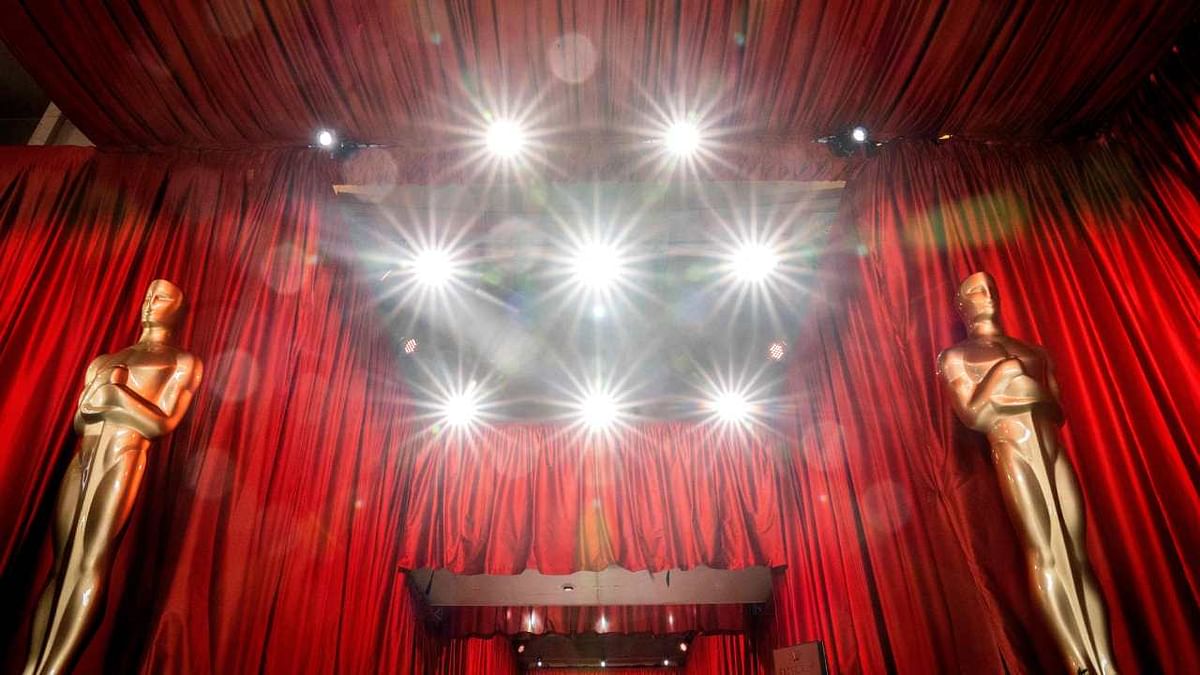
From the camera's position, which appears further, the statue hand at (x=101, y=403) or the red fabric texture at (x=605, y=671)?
the red fabric texture at (x=605, y=671)

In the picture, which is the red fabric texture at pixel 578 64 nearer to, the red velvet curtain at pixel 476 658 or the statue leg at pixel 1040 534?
the statue leg at pixel 1040 534

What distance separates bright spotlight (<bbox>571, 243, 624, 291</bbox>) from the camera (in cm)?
423

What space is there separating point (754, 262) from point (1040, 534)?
2.78 m

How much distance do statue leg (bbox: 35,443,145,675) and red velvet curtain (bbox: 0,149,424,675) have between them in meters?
0.28

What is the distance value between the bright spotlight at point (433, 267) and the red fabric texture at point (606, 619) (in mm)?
4401

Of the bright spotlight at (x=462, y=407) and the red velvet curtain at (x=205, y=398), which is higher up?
the bright spotlight at (x=462, y=407)

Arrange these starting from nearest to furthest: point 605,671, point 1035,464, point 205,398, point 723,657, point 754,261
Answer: point 1035,464
point 205,398
point 754,261
point 723,657
point 605,671

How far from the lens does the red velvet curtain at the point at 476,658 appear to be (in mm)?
7449

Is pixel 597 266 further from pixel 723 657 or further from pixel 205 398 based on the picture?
pixel 723 657

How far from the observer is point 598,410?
6.09m

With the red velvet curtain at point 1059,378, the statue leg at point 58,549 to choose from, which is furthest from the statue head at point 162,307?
the red velvet curtain at point 1059,378

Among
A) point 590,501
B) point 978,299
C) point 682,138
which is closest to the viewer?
point 978,299

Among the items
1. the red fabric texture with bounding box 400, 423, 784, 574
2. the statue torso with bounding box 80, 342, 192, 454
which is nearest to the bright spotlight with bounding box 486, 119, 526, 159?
the statue torso with bounding box 80, 342, 192, 454

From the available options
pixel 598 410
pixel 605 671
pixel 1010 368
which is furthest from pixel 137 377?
pixel 605 671
